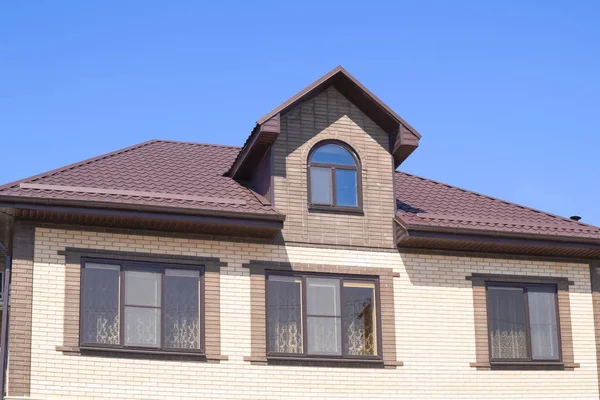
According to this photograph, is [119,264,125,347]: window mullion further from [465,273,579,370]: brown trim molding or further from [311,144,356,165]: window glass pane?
[465,273,579,370]: brown trim molding

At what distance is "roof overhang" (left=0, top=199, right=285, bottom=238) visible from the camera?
17781 millimetres

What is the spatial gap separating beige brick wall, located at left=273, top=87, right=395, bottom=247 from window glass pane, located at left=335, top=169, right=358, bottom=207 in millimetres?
219

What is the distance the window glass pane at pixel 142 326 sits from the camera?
18.2 meters

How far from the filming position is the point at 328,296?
64.5 feet

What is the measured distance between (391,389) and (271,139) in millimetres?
5220

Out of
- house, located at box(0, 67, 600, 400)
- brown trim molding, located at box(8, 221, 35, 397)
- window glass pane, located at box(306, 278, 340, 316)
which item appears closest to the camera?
brown trim molding, located at box(8, 221, 35, 397)

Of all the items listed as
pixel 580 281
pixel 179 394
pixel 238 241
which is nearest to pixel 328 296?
pixel 238 241

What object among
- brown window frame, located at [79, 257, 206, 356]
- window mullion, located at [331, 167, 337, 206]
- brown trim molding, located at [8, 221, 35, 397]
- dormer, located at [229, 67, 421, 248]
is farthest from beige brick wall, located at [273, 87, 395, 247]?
brown trim molding, located at [8, 221, 35, 397]

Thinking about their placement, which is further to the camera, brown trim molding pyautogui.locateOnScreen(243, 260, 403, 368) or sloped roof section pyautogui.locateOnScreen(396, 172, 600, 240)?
sloped roof section pyautogui.locateOnScreen(396, 172, 600, 240)

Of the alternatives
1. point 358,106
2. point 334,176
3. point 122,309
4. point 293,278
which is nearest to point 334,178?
point 334,176

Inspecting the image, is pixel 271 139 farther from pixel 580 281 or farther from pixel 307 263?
pixel 580 281

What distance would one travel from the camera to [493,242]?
67.2 feet

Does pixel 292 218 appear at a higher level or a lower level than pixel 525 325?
higher

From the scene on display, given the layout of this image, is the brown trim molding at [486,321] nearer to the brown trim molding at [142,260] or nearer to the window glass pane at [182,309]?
the brown trim molding at [142,260]
